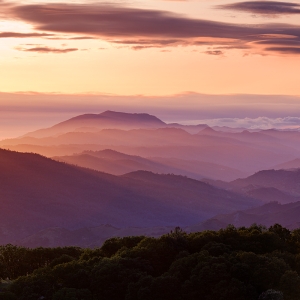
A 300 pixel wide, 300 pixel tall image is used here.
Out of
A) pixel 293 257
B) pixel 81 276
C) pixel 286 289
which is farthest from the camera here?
pixel 293 257

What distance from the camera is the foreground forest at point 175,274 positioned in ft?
288

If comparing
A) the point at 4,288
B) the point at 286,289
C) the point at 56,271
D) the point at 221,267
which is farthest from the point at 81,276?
the point at 286,289

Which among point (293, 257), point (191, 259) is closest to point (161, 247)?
point (191, 259)

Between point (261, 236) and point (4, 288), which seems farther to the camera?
point (261, 236)

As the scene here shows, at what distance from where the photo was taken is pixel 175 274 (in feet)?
301

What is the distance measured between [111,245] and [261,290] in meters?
34.6

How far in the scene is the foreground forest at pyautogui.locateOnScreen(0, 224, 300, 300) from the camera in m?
87.8

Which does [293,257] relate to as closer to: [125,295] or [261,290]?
[261,290]

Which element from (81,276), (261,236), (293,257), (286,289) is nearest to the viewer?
(286,289)

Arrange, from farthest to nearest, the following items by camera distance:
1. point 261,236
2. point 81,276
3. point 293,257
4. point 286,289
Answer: point 261,236 < point 293,257 < point 81,276 < point 286,289

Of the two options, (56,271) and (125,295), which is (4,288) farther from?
(125,295)

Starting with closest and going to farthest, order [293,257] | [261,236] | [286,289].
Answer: [286,289] < [293,257] < [261,236]

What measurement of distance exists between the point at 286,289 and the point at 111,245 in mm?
37568

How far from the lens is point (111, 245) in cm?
11475
